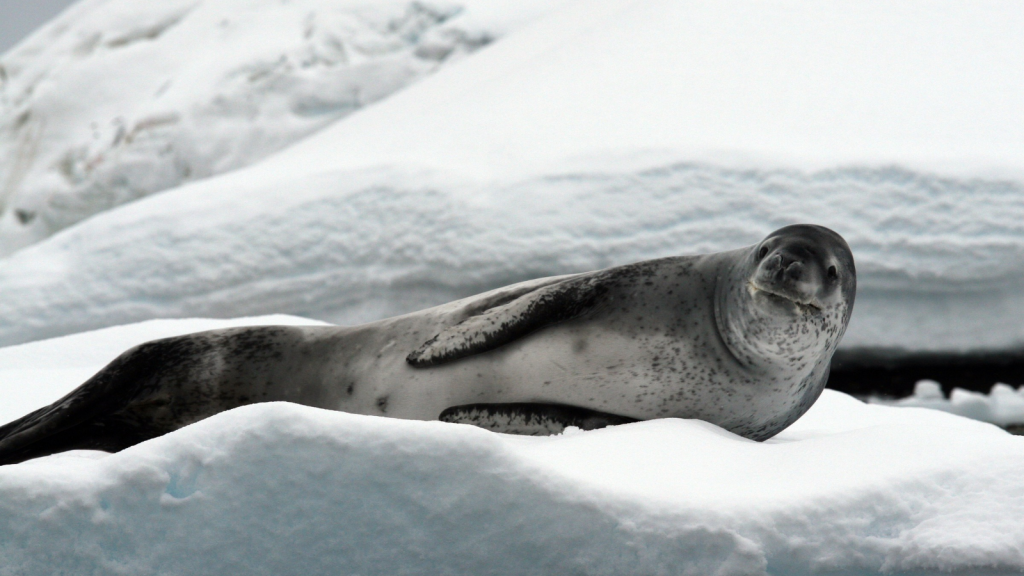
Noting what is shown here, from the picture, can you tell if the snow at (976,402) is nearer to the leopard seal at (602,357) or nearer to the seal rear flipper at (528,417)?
the leopard seal at (602,357)

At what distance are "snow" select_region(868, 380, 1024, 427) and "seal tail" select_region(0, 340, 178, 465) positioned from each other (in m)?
2.26

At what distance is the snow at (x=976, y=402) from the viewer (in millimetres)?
2789

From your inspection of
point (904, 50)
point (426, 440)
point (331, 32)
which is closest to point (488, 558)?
point (426, 440)

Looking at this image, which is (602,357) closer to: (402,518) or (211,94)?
(402,518)

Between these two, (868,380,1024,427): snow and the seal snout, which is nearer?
the seal snout

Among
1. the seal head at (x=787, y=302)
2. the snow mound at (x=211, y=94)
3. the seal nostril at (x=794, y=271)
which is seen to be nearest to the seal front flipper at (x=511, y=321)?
the seal head at (x=787, y=302)

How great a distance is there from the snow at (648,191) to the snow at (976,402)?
14 centimetres

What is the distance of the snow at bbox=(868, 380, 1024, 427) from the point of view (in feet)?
9.15

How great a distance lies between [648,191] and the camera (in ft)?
9.81

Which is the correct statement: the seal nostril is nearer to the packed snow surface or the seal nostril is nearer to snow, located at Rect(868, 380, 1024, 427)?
the packed snow surface

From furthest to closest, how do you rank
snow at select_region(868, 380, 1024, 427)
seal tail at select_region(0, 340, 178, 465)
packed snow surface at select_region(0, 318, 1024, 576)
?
snow at select_region(868, 380, 1024, 427) → seal tail at select_region(0, 340, 178, 465) → packed snow surface at select_region(0, 318, 1024, 576)

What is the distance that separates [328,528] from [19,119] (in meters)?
5.91

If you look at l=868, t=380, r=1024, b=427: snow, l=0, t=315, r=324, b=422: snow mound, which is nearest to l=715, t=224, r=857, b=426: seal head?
l=0, t=315, r=324, b=422: snow mound

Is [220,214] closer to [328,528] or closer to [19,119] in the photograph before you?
[328,528]
